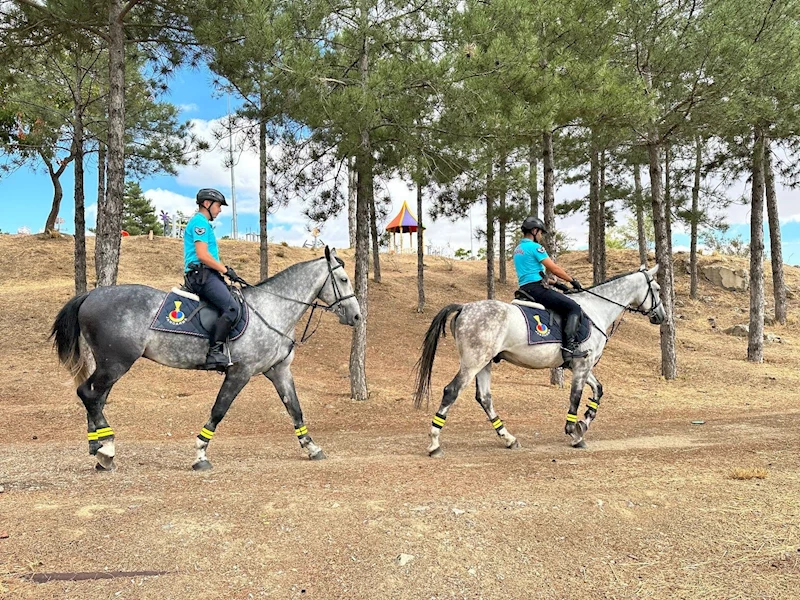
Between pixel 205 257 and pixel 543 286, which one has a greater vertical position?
pixel 205 257

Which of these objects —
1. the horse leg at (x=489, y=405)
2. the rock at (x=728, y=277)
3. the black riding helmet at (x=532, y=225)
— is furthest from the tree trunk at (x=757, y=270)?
the rock at (x=728, y=277)

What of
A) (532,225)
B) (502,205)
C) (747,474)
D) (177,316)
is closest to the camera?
(747,474)

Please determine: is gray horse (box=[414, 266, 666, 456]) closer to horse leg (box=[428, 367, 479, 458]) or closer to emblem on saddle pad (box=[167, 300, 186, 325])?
horse leg (box=[428, 367, 479, 458])

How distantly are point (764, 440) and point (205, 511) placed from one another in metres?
7.30

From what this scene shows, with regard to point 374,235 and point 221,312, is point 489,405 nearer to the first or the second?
point 221,312

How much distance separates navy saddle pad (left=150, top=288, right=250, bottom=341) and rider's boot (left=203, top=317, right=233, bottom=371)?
9 cm

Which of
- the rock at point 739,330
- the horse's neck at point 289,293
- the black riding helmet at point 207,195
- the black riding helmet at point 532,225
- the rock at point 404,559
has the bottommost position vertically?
the rock at point 739,330

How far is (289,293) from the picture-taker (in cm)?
684

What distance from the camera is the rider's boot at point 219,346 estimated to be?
6133mm

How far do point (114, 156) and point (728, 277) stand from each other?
31753 mm

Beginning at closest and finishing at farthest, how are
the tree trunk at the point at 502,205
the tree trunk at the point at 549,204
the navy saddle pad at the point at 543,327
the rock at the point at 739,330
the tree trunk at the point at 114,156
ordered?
the navy saddle pad at the point at 543,327 → the tree trunk at the point at 114,156 → the tree trunk at the point at 502,205 → the tree trunk at the point at 549,204 → the rock at the point at 739,330

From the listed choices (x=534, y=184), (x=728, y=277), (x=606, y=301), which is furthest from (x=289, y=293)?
(x=728, y=277)

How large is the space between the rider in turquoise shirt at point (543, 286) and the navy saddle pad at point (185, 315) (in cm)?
396

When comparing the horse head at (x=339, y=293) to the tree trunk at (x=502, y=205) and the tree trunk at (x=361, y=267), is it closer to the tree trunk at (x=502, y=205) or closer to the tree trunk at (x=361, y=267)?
the tree trunk at (x=361, y=267)
